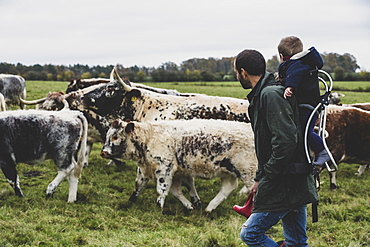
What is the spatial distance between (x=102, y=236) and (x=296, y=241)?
3137mm

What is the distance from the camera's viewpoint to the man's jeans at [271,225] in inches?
142

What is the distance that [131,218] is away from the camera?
6855 millimetres

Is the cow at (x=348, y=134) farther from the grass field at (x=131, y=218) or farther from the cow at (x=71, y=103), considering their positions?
the cow at (x=71, y=103)

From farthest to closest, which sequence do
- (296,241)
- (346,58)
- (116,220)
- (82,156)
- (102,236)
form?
(346,58) < (82,156) < (116,220) < (102,236) < (296,241)

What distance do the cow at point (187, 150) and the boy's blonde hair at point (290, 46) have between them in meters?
3.34

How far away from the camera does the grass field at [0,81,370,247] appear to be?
5.62 meters

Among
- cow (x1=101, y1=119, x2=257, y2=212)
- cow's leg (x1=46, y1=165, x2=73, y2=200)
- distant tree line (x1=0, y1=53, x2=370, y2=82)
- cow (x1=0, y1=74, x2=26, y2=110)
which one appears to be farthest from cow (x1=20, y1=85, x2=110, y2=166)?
distant tree line (x1=0, y1=53, x2=370, y2=82)

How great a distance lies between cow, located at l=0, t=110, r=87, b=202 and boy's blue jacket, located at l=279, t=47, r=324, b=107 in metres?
5.34

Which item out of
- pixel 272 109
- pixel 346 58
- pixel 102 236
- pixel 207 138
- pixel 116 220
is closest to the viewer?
pixel 272 109

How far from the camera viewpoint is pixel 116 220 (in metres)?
6.77

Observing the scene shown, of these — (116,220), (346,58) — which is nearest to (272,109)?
(116,220)

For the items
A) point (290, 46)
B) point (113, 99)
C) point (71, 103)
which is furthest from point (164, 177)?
point (71, 103)

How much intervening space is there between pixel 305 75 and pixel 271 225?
4.79 ft

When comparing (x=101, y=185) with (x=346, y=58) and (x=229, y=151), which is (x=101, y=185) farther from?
(x=346, y=58)
